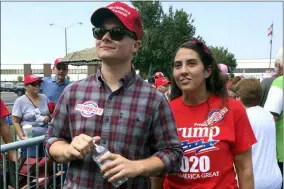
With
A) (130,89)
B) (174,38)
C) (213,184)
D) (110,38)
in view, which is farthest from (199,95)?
(174,38)

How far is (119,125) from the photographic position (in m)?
1.59

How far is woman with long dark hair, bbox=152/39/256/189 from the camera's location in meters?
2.03

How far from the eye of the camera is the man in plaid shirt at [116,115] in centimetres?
158

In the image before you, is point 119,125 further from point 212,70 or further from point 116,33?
point 212,70

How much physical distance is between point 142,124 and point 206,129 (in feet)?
2.01

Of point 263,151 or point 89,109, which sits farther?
point 263,151

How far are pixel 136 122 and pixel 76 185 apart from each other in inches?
15.9

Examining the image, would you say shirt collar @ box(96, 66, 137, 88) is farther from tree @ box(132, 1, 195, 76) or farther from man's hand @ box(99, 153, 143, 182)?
tree @ box(132, 1, 195, 76)

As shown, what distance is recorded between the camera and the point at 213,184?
2008 millimetres

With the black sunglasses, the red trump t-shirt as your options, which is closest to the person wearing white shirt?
the red trump t-shirt

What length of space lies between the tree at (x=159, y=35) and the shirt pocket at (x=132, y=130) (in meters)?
35.1

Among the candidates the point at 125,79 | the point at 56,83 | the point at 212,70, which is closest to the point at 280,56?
the point at 212,70

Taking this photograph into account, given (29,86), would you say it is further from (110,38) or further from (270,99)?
(110,38)

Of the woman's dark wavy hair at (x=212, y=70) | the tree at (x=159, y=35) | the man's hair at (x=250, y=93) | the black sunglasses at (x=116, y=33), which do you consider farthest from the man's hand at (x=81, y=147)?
the tree at (x=159, y=35)
